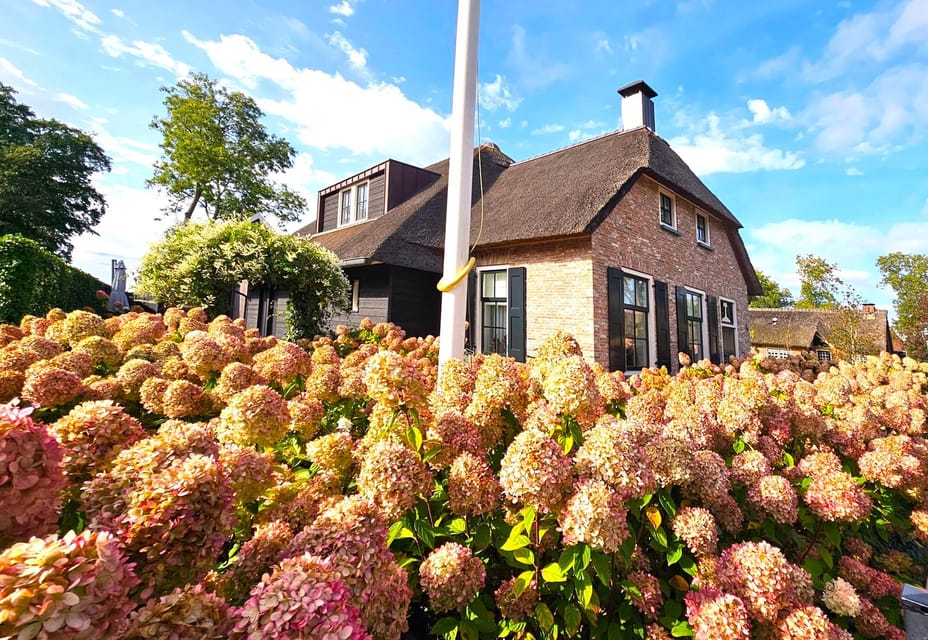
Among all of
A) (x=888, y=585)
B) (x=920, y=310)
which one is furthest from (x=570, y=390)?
(x=920, y=310)

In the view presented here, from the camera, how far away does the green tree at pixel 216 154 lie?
1889cm

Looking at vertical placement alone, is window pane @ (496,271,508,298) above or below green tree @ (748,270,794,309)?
below

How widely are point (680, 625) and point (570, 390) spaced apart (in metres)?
0.67

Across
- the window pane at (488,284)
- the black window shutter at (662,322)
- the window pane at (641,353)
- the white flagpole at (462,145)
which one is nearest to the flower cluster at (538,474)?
the white flagpole at (462,145)

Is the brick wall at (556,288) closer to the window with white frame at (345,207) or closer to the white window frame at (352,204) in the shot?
the white window frame at (352,204)

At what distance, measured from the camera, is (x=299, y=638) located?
512mm

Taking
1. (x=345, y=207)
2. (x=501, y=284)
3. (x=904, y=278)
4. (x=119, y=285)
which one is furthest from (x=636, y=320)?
(x=904, y=278)

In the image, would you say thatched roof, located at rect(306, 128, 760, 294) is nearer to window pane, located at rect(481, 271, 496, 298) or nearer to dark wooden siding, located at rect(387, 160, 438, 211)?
dark wooden siding, located at rect(387, 160, 438, 211)

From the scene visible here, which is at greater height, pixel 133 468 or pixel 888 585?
pixel 133 468

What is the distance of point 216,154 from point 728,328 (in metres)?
23.0

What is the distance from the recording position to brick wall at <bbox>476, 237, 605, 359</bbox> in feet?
23.9

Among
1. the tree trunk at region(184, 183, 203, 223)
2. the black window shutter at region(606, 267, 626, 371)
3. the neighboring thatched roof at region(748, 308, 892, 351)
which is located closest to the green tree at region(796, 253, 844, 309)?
the neighboring thatched roof at region(748, 308, 892, 351)

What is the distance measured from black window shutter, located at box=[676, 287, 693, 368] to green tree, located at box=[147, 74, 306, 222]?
19109 mm

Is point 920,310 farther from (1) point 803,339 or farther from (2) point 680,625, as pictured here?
(2) point 680,625
